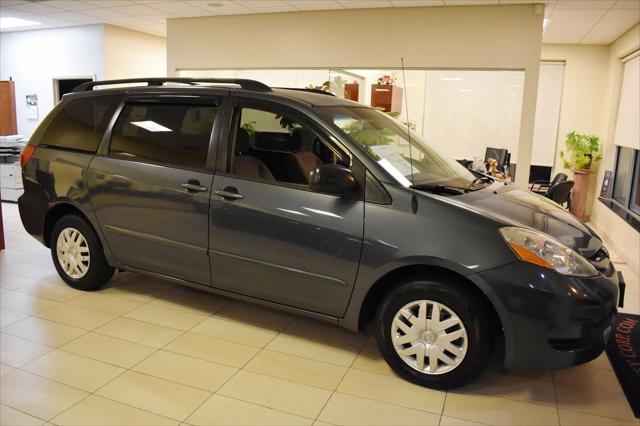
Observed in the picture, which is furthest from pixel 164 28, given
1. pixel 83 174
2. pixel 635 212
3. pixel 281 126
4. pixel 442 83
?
pixel 635 212

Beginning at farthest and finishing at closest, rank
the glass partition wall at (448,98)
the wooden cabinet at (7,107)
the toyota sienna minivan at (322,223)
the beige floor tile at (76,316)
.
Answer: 1. the wooden cabinet at (7,107)
2. the glass partition wall at (448,98)
3. the beige floor tile at (76,316)
4. the toyota sienna minivan at (322,223)

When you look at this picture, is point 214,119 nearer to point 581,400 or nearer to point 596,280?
point 596,280

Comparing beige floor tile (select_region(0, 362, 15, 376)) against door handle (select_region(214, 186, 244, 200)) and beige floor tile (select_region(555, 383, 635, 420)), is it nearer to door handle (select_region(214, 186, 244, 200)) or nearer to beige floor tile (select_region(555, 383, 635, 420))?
door handle (select_region(214, 186, 244, 200))

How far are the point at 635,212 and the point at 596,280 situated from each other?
4.69 metres

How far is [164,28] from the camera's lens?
878cm

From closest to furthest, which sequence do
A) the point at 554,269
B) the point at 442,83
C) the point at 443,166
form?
the point at 554,269 < the point at 443,166 < the point at 442,83

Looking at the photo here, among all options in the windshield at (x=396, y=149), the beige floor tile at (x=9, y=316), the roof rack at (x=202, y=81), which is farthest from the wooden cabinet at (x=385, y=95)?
the beige floor tile at (x=9, y=316)

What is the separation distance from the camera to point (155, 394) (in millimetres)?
2428

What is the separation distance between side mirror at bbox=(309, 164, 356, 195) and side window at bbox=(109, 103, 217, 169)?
821 millimetres

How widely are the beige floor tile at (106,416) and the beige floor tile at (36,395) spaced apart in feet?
0.20

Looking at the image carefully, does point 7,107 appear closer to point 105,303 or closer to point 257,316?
point 105,303

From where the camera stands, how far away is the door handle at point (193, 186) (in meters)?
2.95

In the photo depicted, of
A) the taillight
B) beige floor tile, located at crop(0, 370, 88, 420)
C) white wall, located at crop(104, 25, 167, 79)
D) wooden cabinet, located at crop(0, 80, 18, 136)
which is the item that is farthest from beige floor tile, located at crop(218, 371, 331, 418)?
wooden cabinet, located at crop(0, 80, 18, 136)

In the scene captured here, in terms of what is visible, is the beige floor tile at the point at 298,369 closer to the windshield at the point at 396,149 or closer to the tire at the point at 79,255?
the windshield at the point at 396,149
